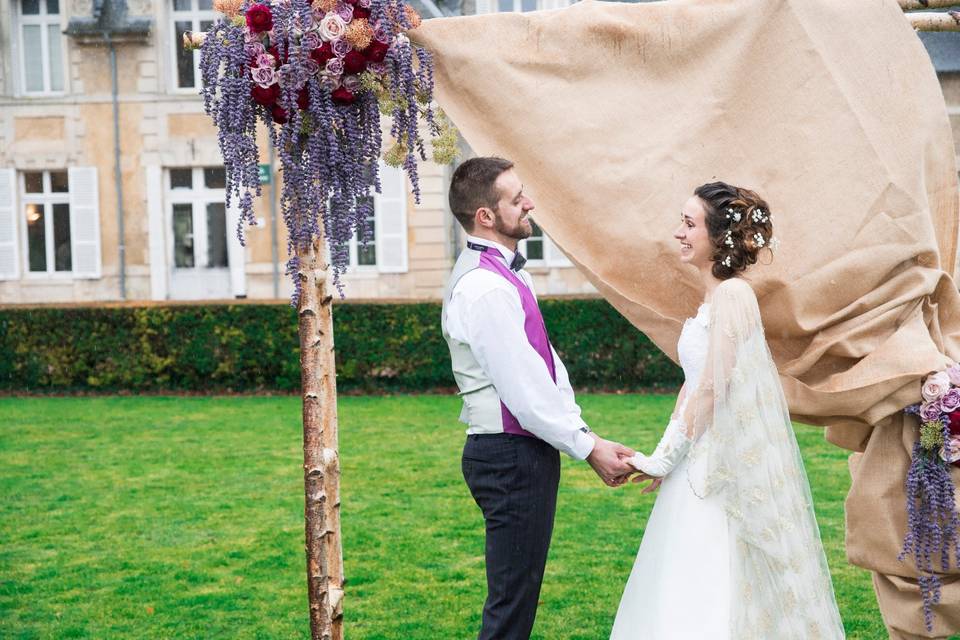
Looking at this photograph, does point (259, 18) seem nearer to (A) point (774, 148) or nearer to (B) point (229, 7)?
(B) point (229, 7)

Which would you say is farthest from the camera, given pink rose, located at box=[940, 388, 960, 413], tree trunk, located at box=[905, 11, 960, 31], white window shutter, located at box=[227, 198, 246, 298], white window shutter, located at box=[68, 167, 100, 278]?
white window shutter, located at box=[68, 167, 100, 278]

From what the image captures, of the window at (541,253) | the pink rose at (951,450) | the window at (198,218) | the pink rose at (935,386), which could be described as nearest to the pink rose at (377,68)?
the pink rose at (935,386)

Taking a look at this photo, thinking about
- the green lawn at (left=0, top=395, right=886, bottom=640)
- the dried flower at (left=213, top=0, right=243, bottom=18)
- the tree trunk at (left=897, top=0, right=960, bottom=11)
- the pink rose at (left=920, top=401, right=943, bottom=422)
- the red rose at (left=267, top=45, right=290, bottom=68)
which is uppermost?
the tree trunk at (left=897, top=0, right=960, bottom=11)

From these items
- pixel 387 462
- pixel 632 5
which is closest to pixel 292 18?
pixel 632 5

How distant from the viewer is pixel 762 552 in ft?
11.9

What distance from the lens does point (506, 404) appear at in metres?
3.66

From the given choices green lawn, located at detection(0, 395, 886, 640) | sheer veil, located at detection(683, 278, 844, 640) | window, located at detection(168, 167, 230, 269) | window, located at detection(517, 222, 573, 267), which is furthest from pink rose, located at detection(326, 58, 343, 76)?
window, located at detection(168, 167, 230, 269)

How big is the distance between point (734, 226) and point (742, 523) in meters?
1.01

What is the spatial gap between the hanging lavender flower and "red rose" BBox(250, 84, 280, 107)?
2.44 m

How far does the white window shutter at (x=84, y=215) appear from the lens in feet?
61.4

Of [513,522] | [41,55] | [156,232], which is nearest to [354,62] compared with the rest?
[513,522]

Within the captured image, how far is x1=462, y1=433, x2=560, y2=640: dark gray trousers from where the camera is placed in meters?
3.66

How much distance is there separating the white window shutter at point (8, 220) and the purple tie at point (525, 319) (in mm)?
17182

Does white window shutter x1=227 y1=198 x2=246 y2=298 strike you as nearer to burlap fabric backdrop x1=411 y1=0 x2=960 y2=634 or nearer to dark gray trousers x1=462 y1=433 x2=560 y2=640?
burlap fabric backdrop x1=411 y1=0 x2=960 y2=634
